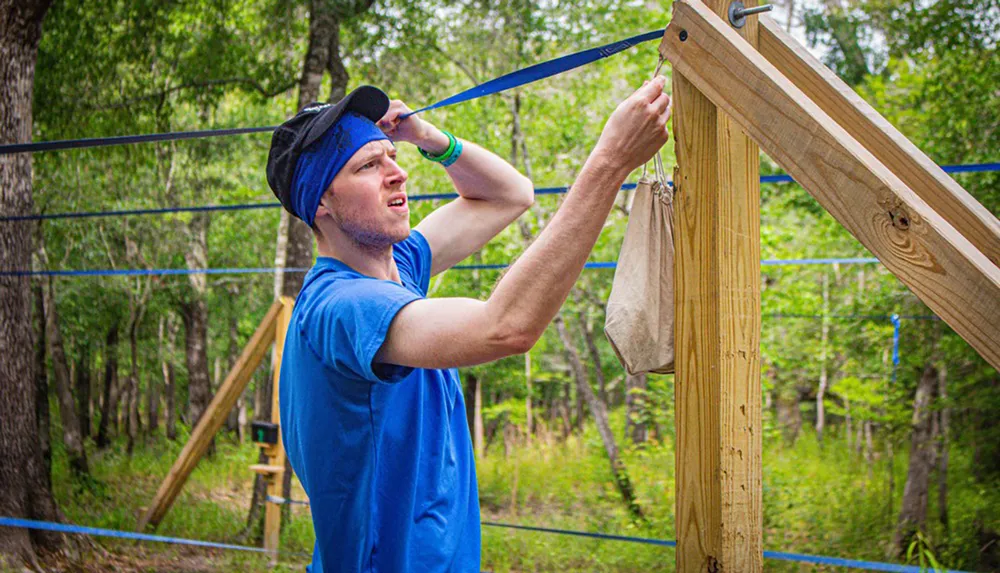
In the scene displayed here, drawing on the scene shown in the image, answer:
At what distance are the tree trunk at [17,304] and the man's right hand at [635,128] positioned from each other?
17.7ft

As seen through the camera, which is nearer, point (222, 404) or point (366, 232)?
point (366, 232)

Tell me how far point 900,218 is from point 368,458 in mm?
1067

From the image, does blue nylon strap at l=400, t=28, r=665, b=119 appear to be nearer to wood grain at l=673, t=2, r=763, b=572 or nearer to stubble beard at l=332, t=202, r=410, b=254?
wood grain at l=673, t=2, r=763, b=572

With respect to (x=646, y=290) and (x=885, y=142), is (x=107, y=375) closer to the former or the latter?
(x=646, y=290)

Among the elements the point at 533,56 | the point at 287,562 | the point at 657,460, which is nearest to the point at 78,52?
the point at 533,56

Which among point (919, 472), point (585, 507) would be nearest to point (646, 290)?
point (919, 472)

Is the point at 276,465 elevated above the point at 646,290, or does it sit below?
below

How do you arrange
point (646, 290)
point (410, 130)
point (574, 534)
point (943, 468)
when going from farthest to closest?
point (943, 468) < point (574, 534) < point (410, 130) < point (646, 290)

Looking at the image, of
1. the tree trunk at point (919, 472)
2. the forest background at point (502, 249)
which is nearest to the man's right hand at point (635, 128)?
the forest background at point (502, 249)

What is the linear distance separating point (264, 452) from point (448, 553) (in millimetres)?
4587

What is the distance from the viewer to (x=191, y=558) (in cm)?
759

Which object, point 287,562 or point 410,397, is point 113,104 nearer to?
point 287,562

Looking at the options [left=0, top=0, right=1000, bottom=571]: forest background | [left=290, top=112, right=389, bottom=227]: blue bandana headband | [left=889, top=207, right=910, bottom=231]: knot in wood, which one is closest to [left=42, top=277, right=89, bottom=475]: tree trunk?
[left=0, top=0, right=1000, bottom=571]: forest background

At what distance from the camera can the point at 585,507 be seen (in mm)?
10047
